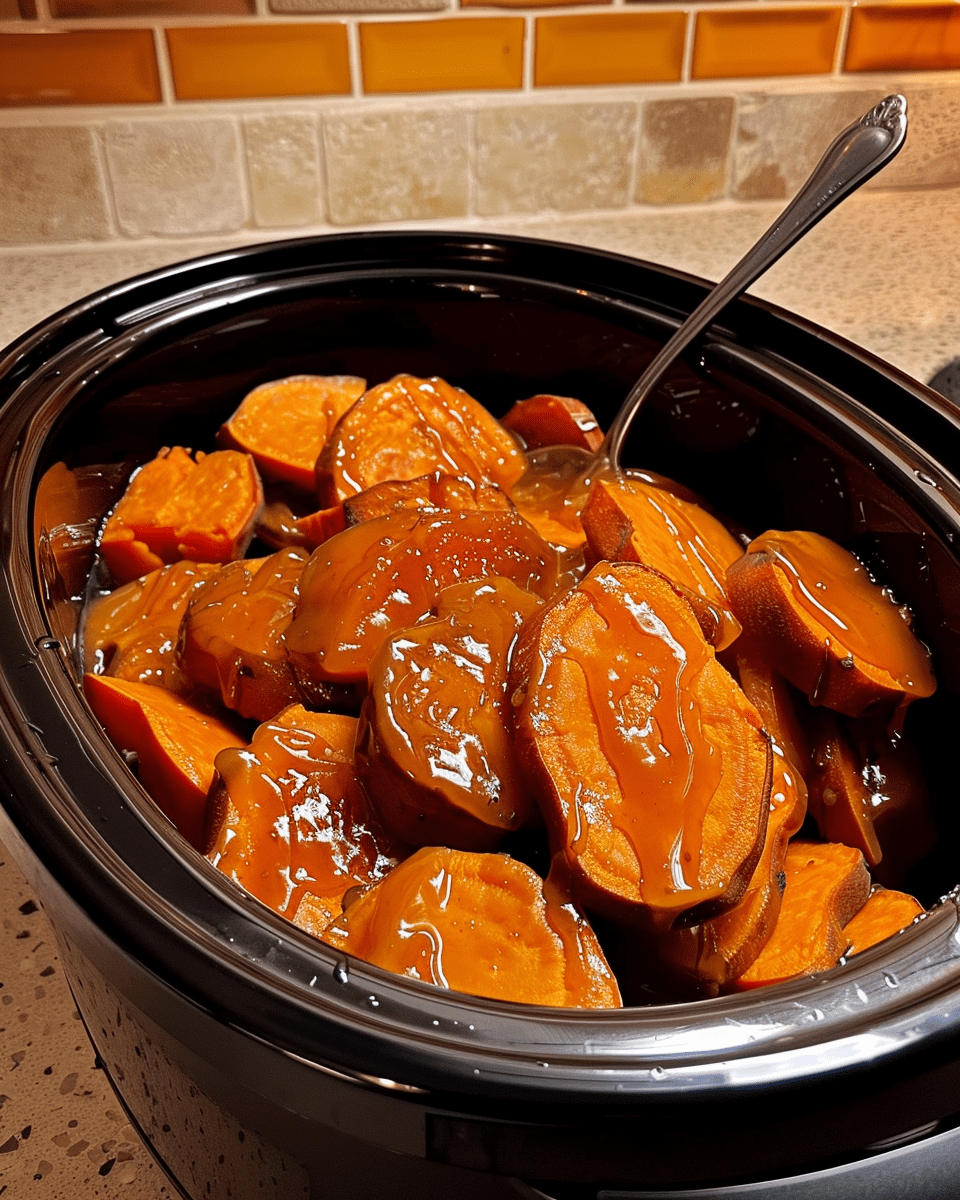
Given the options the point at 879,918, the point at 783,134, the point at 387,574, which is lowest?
the point at 879,918

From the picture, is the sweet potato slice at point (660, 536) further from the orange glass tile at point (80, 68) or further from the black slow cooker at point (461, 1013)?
the orange glass tile at point (80, 68)

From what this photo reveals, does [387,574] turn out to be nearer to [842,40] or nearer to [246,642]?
[246,642]

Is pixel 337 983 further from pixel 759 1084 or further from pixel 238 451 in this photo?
pixel 238 451

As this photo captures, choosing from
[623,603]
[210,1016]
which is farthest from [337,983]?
[623,603]

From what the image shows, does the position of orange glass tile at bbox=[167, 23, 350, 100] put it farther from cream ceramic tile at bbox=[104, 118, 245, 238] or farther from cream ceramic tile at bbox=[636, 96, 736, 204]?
cream ceramic tile at bbox=[636, 96, 736, 204]

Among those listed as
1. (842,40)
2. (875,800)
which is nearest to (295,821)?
(875,800)

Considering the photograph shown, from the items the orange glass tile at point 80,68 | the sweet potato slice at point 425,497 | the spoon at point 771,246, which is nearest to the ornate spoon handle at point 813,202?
the spoon at point 771,246
